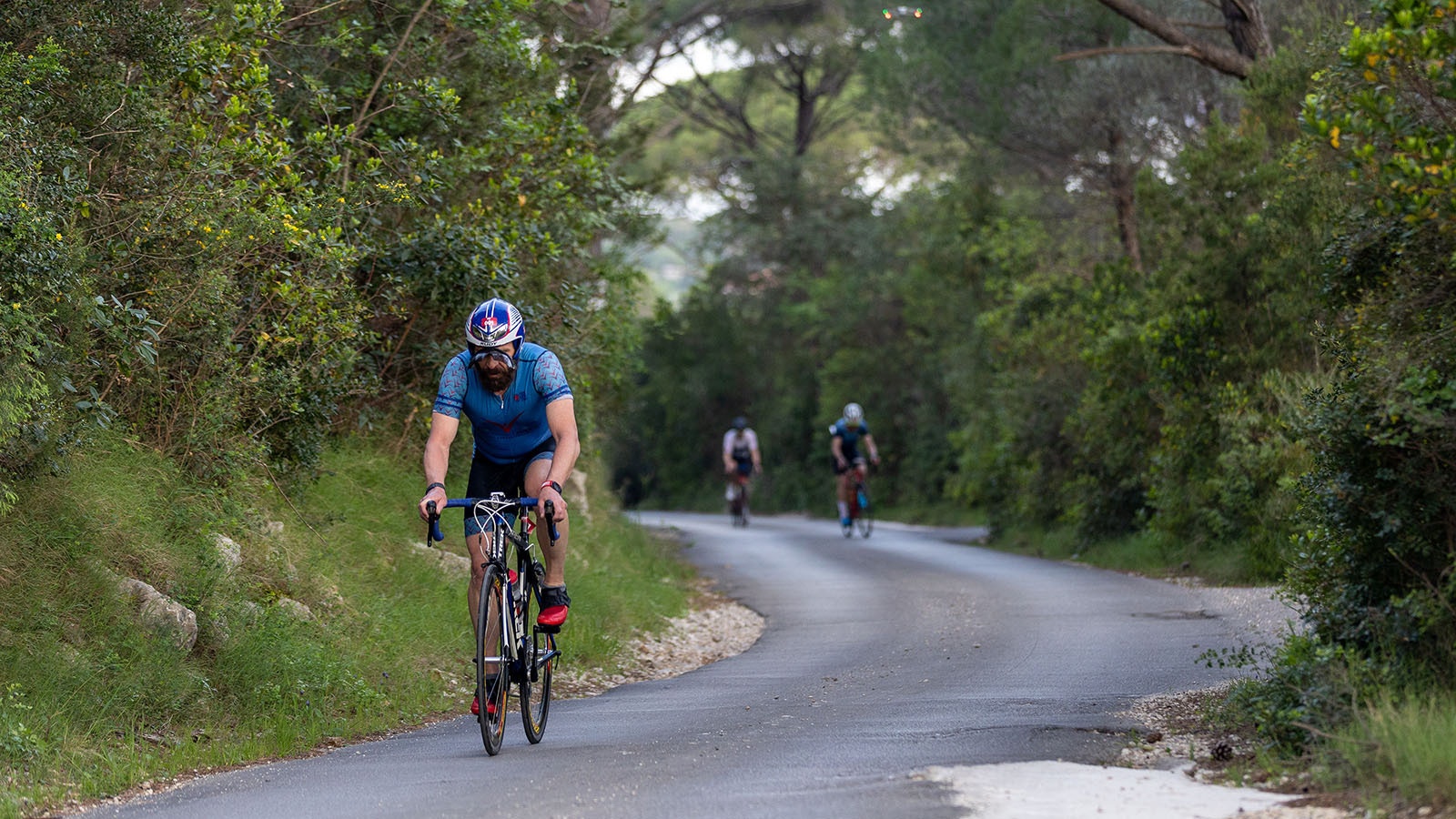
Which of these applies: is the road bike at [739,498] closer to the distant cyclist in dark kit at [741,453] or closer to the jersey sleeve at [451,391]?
the distant cyclist in dark kit at [741,453]

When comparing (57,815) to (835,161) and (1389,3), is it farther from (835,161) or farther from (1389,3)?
(835,161)

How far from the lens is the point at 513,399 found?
8.71m

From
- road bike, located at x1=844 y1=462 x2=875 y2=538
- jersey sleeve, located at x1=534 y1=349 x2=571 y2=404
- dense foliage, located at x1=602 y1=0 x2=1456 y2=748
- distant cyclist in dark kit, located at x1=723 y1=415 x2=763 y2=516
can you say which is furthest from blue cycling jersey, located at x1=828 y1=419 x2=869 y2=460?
jersey sleeve, located at x1=534 y1=349 x2=571 y2=404

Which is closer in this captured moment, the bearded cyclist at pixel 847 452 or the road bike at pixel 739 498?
the bearded cyclist at pixel 847 452

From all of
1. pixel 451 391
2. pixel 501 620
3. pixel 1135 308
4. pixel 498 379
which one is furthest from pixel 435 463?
pixel 1135 308

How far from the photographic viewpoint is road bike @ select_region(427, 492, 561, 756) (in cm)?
813

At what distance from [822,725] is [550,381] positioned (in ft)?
7.65

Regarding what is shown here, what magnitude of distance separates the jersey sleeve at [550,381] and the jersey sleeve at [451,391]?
40 cm

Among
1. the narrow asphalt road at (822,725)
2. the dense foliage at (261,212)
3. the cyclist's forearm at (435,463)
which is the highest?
the dense foliage at (261,212)

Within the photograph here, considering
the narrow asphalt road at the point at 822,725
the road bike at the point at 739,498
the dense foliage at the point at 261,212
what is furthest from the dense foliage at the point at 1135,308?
the dense foliage at the point at 261,212

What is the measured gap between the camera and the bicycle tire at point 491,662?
8047 millimetres

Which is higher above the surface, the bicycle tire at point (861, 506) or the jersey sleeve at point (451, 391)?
the jersey sleeve at point (451, 391)

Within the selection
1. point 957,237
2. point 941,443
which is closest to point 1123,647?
point 957,237

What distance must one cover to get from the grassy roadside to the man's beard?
206 centimetres
